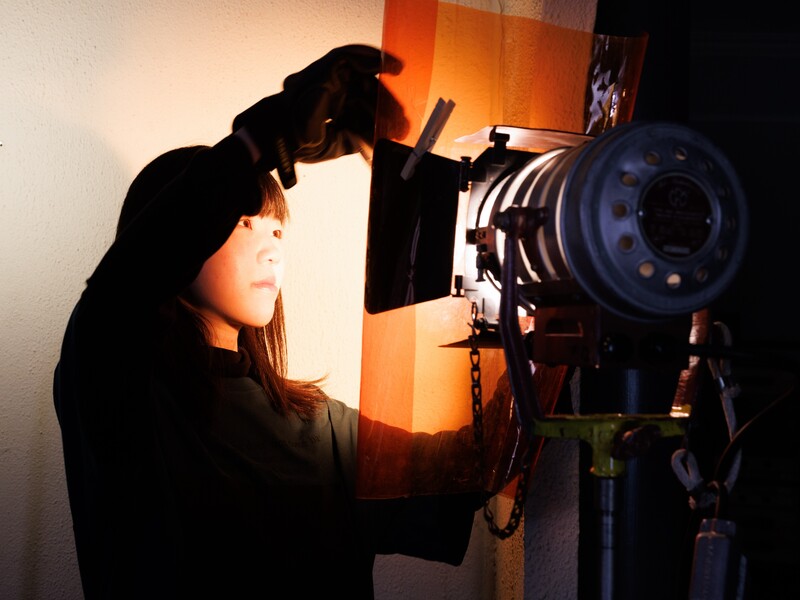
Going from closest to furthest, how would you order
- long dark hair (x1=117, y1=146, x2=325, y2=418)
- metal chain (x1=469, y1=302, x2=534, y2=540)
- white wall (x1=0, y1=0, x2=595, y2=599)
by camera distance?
metal chain (x1=469, y1=302, x2=534, y2=540) → long dark hair (x1=117, y1=146, x2=325, y2=418) → white wall (x1=0, y1=0, x2=595, y2=599)

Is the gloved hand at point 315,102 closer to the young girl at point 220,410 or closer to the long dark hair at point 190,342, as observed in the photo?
the young girl at point 220,410

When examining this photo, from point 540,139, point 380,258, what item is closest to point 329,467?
point 380,258

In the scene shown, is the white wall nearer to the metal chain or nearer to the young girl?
the young girl

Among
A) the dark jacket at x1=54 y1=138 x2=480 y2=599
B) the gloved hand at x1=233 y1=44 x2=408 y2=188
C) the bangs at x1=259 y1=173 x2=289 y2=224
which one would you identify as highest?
the gloved hand at x1=233 y1=44 x2=408 y2=188

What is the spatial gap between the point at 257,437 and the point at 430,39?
2.26 feet

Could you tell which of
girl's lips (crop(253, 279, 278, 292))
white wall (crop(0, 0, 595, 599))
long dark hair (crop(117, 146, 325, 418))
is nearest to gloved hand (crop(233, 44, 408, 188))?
long dark hair (crop(117, 146, 325, 418))

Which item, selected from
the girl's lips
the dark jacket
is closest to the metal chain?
the dark jacket

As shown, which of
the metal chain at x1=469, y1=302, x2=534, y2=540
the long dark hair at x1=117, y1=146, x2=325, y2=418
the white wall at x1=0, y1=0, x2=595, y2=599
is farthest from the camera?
the white wall at x1=0, y1=0, x2=595, y2=599

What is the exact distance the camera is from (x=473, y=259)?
83cm

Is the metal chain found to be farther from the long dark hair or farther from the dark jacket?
the long dark hair

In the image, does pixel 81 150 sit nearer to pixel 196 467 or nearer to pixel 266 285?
pixel 266 285

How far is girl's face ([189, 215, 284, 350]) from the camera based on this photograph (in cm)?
109

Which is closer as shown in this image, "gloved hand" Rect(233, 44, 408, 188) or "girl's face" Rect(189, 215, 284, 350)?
"gloved hand" Rect(233, 44, 408, 188)

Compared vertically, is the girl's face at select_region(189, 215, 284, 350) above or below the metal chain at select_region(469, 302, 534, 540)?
above
